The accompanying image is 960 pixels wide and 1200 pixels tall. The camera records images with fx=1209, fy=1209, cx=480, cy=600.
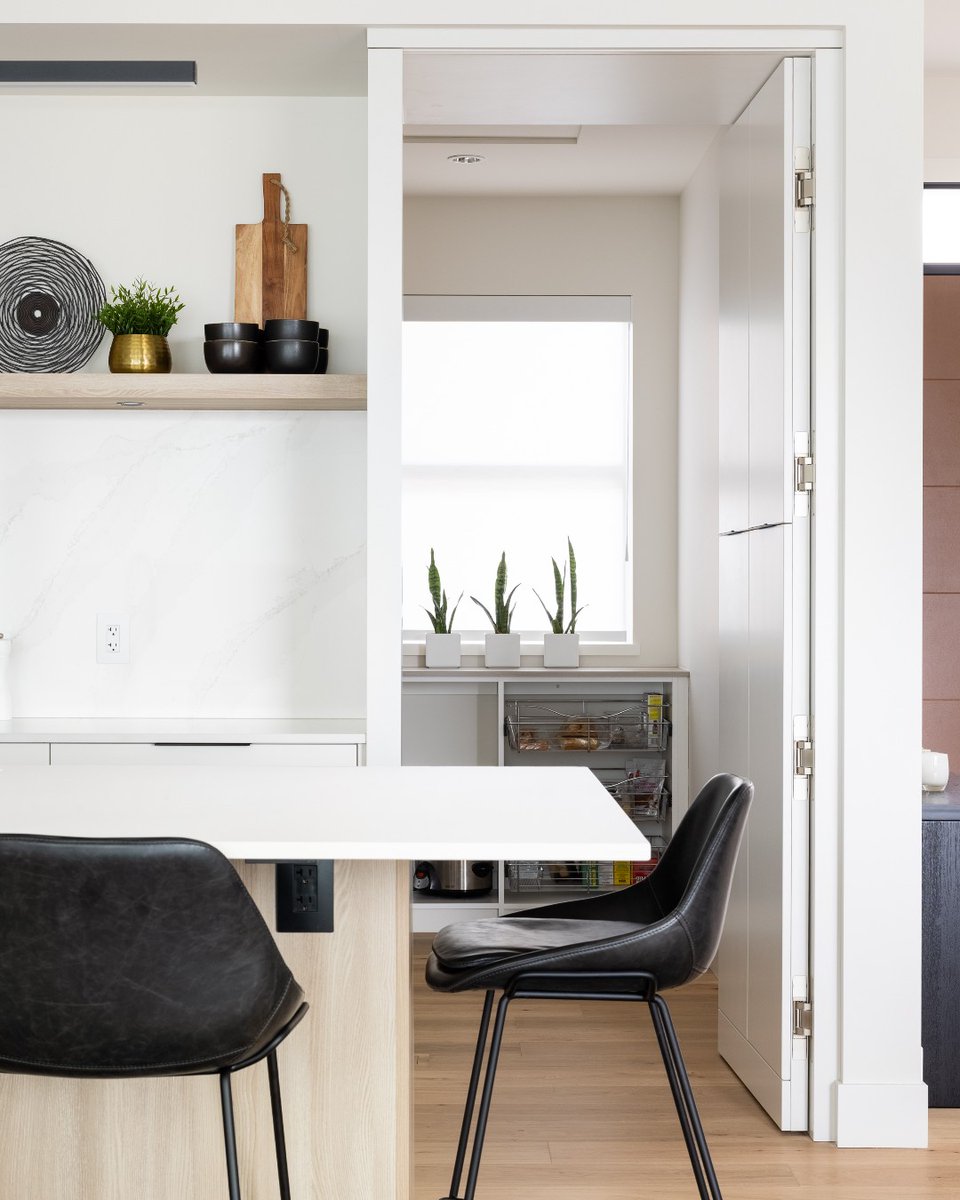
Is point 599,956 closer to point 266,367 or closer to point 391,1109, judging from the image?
point 391,1109

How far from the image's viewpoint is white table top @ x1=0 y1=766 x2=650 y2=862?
160cm

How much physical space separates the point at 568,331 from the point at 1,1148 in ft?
12.1

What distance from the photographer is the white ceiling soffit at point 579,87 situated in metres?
2.85

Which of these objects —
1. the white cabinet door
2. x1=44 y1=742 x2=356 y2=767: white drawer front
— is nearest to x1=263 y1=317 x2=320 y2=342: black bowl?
x1=44 y1=742 x2=356 y2=767: white drawer front

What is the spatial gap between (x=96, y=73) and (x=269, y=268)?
815 mm

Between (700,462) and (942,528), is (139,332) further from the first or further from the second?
(942,528)

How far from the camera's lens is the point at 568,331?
4.88 metres

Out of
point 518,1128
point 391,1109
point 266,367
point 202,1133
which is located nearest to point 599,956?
point 391,1109

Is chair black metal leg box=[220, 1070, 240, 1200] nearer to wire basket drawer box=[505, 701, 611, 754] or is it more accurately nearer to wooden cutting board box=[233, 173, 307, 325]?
wooden cutting board box=[233, 173, 307, 325]

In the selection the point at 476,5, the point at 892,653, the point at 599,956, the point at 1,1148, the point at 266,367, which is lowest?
the point at 1,1148

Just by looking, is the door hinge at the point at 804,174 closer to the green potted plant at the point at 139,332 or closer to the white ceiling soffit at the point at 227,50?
the white ceiling soffit at the point at 227,50

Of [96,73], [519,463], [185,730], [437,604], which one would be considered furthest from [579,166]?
[185,730]

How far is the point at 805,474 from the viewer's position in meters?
2.85

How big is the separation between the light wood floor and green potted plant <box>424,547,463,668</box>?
55.7 inches
